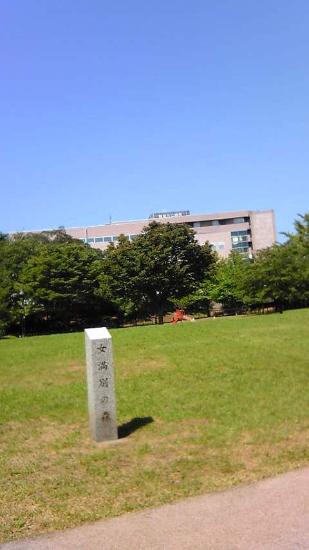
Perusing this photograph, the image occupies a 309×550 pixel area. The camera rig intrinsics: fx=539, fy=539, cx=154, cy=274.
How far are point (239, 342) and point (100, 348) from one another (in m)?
7.30

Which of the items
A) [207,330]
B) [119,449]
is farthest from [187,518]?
[207,330]

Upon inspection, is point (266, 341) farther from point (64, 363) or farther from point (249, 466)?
point (249, 466)

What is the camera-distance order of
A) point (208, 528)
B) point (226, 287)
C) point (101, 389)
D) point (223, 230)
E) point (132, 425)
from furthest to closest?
1. point (223, 230)
2. point (226, 287)
3. point (132, 425)
4. point (101, 389)
5. point (208, 528)

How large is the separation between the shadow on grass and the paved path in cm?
235

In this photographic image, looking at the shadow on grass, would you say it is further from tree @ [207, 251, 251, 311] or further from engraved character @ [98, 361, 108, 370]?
tree @ [207, 251, 251, 311]

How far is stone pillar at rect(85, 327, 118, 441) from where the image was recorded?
21.3ft

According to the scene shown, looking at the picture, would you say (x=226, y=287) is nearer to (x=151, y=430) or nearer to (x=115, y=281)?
(x=115, y=281)

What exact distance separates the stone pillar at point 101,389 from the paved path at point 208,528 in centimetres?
213

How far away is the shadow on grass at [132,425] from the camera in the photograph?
6.81 meters

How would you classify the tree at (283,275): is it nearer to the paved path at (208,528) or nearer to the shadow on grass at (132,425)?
the shadow on grass at (132,425)

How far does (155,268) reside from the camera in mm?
42906

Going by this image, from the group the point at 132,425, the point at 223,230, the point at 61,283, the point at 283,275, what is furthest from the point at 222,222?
the point at 132,425

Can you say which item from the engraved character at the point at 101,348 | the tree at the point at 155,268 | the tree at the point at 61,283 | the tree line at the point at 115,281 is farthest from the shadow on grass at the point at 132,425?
the tree at the point at 155,268

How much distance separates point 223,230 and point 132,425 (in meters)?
82.3
